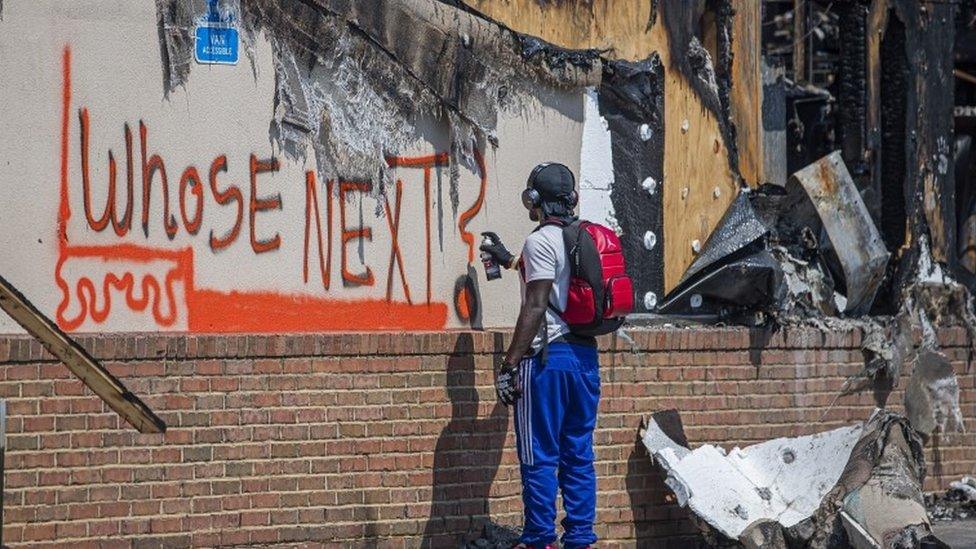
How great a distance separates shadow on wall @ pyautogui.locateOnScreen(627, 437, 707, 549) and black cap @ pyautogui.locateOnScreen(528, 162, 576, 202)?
1535mm

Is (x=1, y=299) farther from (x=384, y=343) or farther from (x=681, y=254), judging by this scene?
(x=681, y=254)

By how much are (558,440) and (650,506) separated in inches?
45.9

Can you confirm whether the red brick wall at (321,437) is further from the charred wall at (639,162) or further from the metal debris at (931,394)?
the metal debris at (931,394)

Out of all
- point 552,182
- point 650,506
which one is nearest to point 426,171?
point 552,182

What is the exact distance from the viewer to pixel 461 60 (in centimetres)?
771

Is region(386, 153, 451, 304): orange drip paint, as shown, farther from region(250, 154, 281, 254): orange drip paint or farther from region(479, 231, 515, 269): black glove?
region(250, 154, 281, 254): orange drip paint

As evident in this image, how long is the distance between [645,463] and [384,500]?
1.43 meters

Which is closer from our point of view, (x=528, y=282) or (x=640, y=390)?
(x=528, y=282)

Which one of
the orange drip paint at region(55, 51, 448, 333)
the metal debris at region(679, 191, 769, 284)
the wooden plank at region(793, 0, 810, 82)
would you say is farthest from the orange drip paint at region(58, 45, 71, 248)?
the wooden plank at region(793, 0, 810, 82)

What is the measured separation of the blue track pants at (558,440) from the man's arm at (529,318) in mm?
161

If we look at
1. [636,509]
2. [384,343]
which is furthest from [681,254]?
[384,343]

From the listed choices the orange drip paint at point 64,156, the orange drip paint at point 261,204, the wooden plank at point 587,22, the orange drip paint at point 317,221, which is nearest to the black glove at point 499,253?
the orange drip paint at point 317,221

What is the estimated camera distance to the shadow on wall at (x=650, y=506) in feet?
26.0

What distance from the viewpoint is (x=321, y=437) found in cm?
720
